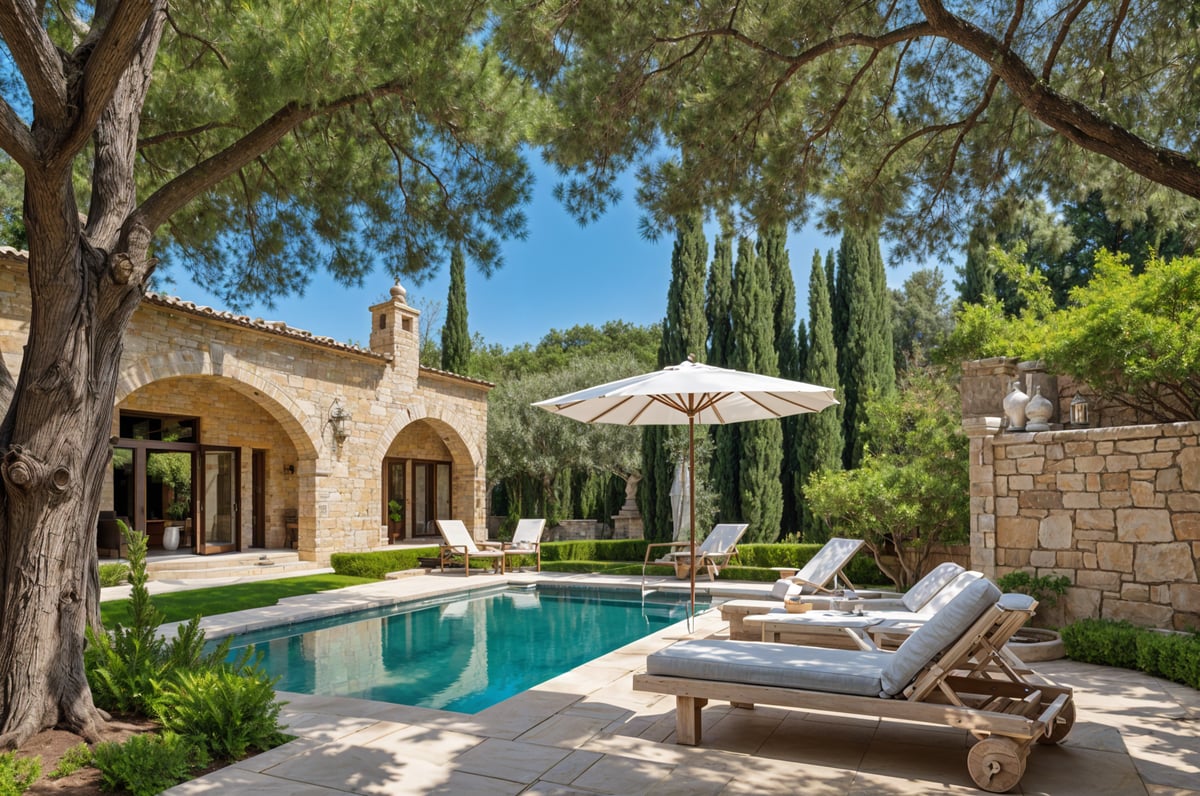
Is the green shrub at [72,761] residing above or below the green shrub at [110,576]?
above

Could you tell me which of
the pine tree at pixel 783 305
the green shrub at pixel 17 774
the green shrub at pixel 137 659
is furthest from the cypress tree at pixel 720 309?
the green shrub at pixel 17 774

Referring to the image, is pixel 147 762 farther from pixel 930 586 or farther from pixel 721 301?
pixel 721 301

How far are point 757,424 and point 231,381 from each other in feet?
31.4

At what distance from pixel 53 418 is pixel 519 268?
33474mm

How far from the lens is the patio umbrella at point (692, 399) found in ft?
19.2

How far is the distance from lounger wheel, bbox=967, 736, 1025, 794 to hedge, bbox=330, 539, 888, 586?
8493 mm

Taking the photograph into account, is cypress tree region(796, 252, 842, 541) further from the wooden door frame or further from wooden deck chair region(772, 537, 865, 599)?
the wooden door frame

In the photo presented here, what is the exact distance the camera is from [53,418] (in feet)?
13.5

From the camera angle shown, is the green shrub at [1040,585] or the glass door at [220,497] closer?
the green shrub at [1040,585]

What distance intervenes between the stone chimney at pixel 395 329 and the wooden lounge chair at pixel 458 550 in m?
3.51

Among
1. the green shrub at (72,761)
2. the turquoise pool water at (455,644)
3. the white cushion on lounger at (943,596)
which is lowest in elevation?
the turquoise pool water at (455,644)

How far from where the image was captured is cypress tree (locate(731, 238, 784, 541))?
15648 millimetres

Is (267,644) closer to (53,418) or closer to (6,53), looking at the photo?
(53,418)

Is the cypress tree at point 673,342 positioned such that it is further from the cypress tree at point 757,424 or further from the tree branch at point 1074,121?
the tree branch at point 1074,121
